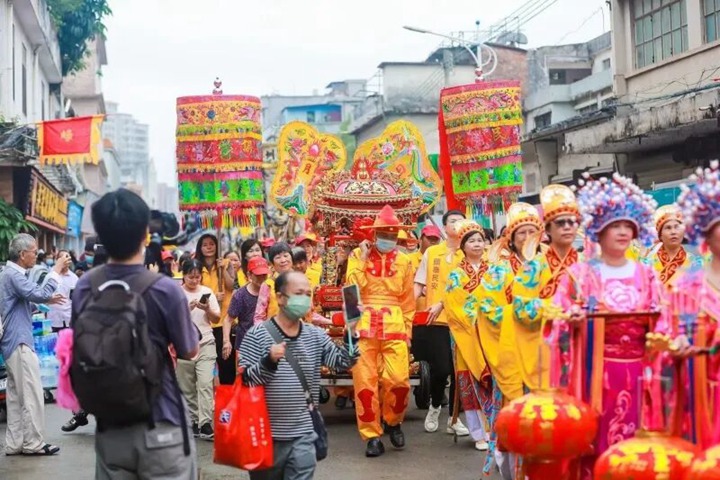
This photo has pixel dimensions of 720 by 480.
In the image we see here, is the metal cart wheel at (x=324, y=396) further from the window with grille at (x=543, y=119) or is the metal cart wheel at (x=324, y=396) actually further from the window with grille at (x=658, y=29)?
the window with grille at (x=543, y=119)

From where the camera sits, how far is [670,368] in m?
5.47

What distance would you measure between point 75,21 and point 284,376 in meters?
27.6

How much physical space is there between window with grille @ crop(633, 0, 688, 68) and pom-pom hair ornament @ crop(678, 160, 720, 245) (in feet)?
47.9

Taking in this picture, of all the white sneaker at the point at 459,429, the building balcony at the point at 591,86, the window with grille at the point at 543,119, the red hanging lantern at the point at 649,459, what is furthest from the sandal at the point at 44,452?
the window with grille at the point at 543,119

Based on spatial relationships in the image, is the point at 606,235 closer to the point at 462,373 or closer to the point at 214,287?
the point at 462,373

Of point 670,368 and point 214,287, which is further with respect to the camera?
point 214,287

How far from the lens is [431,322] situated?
1066 centimetres

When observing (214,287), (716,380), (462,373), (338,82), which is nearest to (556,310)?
(716,380)

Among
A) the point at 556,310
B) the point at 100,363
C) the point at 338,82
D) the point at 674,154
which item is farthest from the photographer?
the point at 338,82

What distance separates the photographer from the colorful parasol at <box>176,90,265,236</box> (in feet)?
46.2

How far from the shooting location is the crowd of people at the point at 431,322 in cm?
495

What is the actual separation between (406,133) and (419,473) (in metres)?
6.14

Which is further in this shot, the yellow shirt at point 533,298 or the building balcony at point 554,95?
the building balcony at point 554,95

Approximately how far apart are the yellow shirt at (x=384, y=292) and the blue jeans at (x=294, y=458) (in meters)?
3.39
